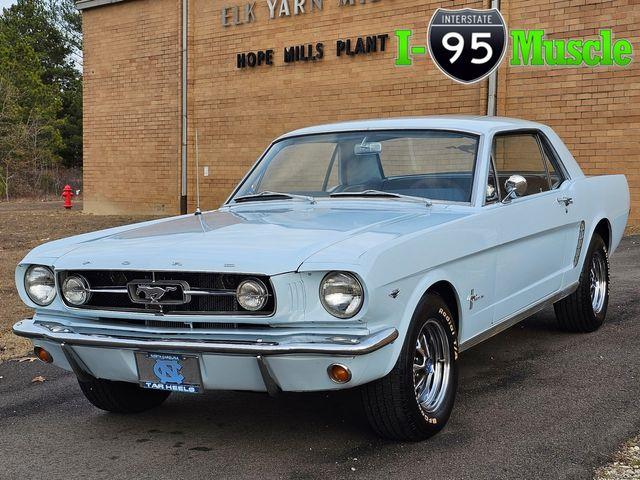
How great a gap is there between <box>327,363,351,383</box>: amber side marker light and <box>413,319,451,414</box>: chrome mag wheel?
1.84ft

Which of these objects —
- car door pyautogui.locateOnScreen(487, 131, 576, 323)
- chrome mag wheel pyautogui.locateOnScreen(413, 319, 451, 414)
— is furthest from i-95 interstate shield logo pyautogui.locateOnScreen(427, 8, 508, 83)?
chrome mag wheel pyautogui.locateOnScreen(413, 319, 451, 414)

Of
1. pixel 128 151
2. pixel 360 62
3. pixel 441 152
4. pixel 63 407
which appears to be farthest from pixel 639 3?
pixel 128 151

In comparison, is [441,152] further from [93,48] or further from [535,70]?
[93,48]

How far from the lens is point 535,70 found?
1456cm

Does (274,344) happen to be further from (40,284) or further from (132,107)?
(132,107)

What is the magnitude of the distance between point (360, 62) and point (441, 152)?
12.3m

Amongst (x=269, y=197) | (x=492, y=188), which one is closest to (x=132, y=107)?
(x=269, y=197)

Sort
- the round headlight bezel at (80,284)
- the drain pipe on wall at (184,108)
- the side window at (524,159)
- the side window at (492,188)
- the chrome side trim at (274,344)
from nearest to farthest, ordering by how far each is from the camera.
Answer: the chrome side trim at (274,344)
the round headlight bezel at (80,284)
the side window at (492,188)
the side window at (524,159)
the drain pipe on wall at (184,108)

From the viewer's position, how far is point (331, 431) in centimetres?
406

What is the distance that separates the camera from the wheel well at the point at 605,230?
248 inches

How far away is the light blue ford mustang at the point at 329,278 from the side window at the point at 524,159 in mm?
39

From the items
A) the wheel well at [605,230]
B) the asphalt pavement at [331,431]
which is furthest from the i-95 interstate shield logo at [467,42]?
the asphalt pavement at [331,431]

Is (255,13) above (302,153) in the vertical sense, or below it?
above

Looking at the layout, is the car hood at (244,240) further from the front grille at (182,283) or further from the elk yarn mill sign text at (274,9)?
the elk yarn mill sign text at (274,9)
